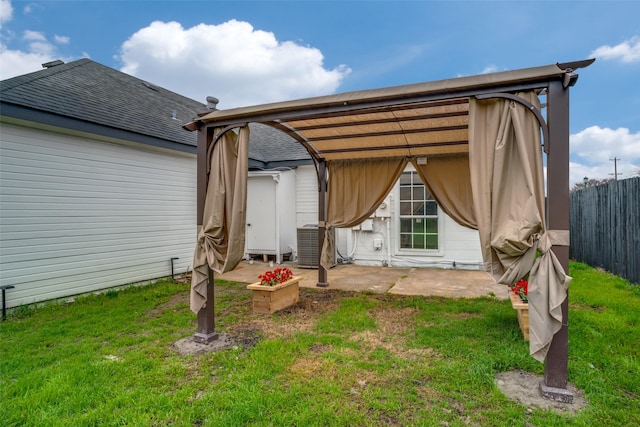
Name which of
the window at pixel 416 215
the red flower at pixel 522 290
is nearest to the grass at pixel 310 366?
the red flower at pixel 522 290

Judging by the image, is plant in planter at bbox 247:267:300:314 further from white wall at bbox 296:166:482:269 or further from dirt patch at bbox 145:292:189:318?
white wall at bbox 296:166:482:269

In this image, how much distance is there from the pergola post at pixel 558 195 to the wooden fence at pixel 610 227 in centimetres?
432

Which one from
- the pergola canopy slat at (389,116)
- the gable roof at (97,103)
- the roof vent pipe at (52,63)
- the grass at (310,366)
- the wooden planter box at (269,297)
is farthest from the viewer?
the roof vent pipe at (52,63)

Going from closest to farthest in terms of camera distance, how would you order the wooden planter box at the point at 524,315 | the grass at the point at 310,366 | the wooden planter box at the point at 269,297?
1. the grass at the point at 310,366
2. the wooden planter box at the point at 524,315
3. the wooden planter box at the point at 269,297

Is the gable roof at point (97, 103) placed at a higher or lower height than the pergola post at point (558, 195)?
higher

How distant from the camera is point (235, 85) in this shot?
1098 centimetres

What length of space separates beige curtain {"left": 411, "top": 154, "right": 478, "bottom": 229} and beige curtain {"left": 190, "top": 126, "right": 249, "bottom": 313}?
2.77 metres

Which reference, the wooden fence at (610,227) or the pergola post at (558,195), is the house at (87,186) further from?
the wooden fence at (610,227)

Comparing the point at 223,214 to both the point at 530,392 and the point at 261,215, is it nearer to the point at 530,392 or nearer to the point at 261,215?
the point at 530,392

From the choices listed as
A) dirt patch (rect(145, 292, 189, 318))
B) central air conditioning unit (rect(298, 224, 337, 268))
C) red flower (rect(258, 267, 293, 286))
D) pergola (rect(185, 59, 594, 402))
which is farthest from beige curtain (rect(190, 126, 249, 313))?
central air conditioning unit (rect(298, 224, 337, 268))

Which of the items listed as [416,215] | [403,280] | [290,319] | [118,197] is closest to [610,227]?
[416,215]

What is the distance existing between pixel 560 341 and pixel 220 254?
294 centimetres

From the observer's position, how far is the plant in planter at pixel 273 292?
4367 millimetres

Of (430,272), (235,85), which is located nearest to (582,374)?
(430,272)
